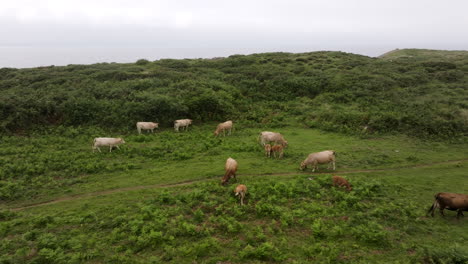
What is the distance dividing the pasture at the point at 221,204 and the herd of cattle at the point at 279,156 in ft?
1.73

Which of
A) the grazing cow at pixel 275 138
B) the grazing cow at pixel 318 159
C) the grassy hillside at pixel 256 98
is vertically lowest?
the grazing cow at pixel 318 159

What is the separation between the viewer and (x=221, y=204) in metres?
14.0

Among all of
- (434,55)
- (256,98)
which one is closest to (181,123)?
(256,98)

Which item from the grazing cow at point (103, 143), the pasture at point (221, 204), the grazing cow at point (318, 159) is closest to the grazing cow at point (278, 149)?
the pasture at point (221, 204)

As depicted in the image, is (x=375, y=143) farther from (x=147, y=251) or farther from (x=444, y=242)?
(x=147, y=251)

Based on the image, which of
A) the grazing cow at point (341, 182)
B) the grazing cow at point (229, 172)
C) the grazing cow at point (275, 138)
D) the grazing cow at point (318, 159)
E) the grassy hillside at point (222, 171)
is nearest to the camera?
the grassy hillside at point (222, 171)

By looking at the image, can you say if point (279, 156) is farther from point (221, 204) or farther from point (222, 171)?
point (221, 204)

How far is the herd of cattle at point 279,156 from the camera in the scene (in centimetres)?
1270

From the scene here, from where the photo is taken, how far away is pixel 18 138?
79.4ft

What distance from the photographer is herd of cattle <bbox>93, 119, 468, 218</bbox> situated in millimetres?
12703

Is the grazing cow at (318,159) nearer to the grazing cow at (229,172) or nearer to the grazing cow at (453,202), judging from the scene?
the grazing cow at (229,172)

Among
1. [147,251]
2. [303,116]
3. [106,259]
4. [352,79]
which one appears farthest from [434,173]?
[352,79]

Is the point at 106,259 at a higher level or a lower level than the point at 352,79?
lower

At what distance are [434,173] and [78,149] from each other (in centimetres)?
2517
